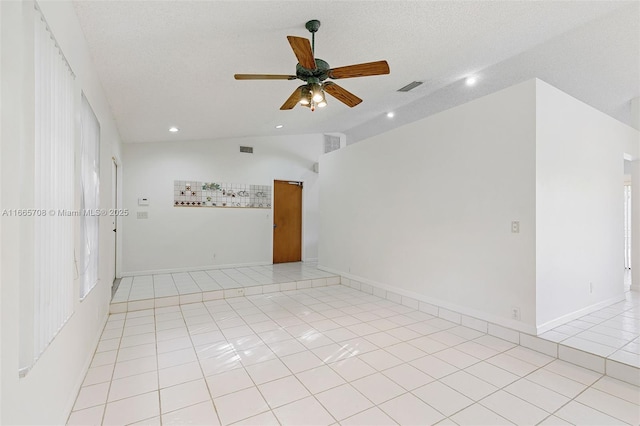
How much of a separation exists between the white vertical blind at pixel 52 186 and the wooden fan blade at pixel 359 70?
1.86 metres

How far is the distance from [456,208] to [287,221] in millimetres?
4530

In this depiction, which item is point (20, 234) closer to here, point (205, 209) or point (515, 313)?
point (515, 313)

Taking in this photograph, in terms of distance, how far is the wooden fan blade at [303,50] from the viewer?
7.05 ft

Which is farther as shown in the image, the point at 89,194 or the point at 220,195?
the point at 220,195

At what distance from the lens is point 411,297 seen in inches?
165

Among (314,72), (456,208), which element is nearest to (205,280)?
(314,72)

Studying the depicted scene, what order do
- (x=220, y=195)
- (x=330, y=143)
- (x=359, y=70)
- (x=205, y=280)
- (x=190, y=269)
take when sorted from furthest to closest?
1. (x=330, y=143)
2. (x=220, y=195)
3. (x=190, y=269)
4. (x=205, y=280)
5. (x=359, y=70)

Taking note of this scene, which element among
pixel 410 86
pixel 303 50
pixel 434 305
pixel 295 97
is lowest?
pixel 434 305

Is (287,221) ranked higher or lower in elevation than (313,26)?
lower

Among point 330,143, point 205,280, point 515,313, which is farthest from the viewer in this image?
point 330,143

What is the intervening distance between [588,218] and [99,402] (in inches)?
201

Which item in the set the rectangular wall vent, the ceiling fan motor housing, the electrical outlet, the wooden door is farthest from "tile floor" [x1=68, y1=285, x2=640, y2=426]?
the rectangular wall vent

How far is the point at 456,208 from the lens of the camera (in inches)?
143

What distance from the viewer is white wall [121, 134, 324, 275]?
568 centimetres
